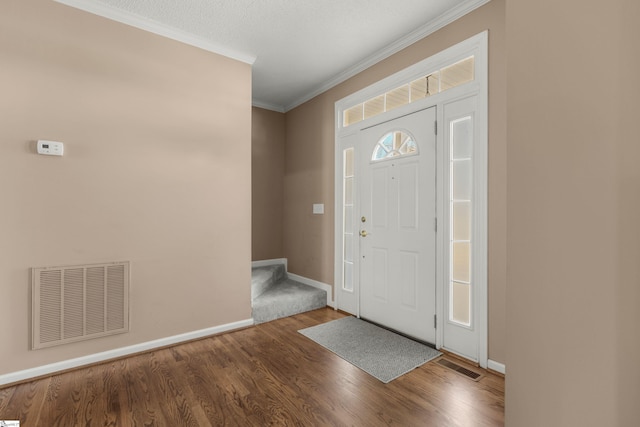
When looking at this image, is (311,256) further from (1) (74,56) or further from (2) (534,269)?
(2) (534,269)

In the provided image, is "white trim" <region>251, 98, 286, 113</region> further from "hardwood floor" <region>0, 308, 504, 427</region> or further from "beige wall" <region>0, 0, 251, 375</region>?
"hardwood floor" <region>0, 308, 504, 427</region>

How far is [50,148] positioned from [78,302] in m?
1.19

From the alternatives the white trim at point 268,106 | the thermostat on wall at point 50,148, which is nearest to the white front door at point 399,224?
the white trim at point 268,106

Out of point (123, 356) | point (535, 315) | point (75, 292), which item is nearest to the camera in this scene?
point (535, 315)

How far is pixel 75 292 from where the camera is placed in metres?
2.28

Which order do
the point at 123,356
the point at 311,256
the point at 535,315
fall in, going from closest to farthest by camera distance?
the point at 535,315 < the point at 123,356 < the point at 311,256

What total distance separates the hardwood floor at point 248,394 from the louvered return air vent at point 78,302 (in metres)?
0.29

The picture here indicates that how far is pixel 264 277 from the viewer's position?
12.7 feet

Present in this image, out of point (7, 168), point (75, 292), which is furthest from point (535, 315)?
point (7, 168)

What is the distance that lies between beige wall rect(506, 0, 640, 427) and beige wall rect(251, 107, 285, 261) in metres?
3.89

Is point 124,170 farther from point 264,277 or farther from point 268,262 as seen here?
point 268,262

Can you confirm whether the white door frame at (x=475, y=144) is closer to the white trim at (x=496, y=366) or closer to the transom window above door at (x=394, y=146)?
the white trim at (x=496, y=366)

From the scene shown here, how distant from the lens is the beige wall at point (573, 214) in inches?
24.1

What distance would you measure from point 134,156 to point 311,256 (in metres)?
2.38
